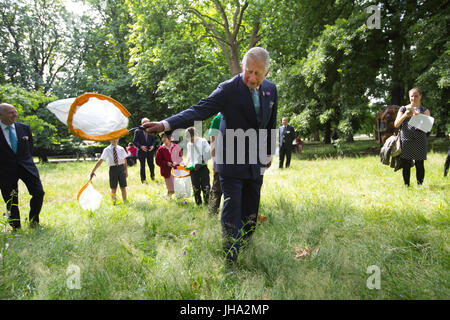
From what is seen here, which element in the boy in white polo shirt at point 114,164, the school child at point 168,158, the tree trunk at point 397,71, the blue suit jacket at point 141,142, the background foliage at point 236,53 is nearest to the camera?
the boy in white polo shirt at point 114,164

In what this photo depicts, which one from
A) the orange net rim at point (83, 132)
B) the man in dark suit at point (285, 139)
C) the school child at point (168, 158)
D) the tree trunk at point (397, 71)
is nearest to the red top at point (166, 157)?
the school child at point (168, 158)

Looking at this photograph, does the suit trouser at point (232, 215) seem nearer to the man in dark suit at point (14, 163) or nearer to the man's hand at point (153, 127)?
the man's hand at point (153, 127)

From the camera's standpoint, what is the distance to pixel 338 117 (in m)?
14.4

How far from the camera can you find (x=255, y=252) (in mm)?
2756

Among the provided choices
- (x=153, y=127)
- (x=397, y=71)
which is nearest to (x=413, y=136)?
(x=153, y=127)

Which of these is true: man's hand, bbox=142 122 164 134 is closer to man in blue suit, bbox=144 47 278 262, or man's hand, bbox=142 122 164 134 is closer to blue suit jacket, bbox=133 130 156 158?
man in blue suit, bbox=144 47 278 262

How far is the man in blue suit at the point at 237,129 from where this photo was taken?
249 centimetres

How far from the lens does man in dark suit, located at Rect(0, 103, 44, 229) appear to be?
4.05m

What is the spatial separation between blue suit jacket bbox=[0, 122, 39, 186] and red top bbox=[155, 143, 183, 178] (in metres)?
2.41

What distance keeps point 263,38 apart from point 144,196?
48.6 ft

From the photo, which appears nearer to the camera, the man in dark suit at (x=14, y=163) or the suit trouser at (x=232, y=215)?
the suit trouser at (x=232, y=215)

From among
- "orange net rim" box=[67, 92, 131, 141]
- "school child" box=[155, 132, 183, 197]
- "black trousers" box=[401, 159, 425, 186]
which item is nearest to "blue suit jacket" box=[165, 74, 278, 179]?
"orange net rim" box=[67, 92, 131, 141]

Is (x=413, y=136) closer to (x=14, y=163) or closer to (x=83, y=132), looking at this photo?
(x=83, y=132)

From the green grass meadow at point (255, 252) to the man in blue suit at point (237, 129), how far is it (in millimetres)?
488
